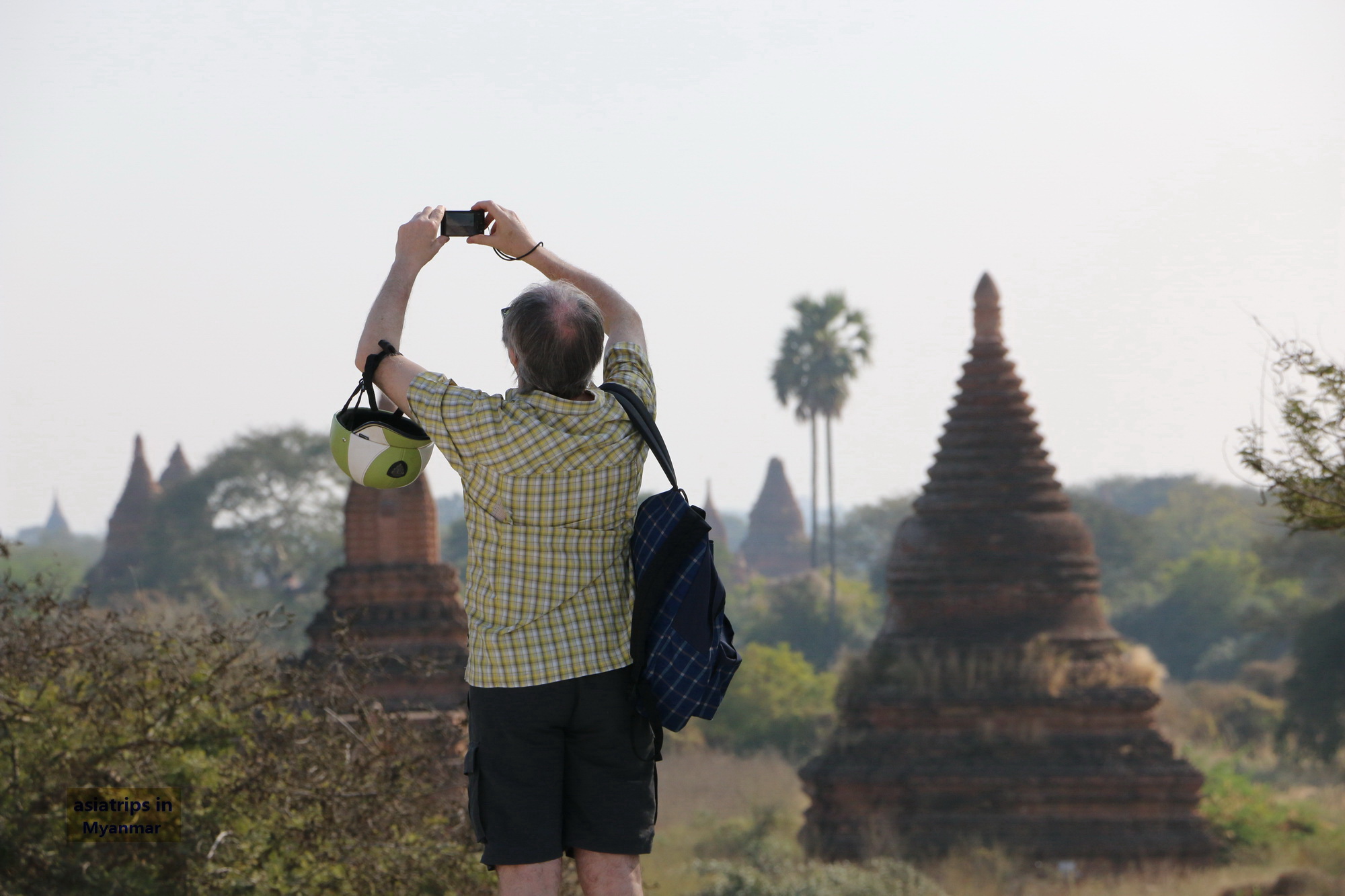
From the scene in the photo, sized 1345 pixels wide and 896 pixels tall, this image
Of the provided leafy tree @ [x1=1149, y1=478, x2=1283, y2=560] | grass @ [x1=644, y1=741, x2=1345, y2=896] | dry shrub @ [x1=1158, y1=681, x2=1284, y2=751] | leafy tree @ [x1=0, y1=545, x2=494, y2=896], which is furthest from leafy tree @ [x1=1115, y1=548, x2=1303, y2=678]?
leafy tree @ [x1=0, y1=545, x2=494, y2=896]

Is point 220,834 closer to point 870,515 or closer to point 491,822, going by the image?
point 491,822

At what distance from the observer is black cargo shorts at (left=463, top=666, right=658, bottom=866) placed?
326cm

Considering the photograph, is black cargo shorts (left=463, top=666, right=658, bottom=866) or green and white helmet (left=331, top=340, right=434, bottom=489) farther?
green and white helmet (left=331, top=340, right=434, bottom=489)

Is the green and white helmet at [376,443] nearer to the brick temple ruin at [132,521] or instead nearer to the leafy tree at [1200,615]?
the brick temple ruin at [132,521]

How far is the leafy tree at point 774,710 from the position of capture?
31.0m

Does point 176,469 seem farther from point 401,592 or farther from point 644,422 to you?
point 644,422

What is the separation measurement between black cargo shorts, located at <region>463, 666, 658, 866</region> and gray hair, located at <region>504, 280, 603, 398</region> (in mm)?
590

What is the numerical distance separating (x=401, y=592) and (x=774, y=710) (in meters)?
17.2

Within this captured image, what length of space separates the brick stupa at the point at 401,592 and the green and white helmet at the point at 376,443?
1108 cm

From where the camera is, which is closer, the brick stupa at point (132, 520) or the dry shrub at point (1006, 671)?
the dry shrub at point (1006, 671)

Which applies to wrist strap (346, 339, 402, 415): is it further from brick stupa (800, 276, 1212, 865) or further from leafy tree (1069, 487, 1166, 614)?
leafy tree (1069, 487, 1166, 614)

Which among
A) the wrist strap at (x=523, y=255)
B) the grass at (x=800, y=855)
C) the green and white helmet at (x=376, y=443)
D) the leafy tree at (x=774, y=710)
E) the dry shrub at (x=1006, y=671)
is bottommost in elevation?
the grass at (x=800, y=855)

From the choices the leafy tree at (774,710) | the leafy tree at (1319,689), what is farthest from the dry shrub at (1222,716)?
the leafy tree at (774,710)

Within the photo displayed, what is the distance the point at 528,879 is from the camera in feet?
10.7
